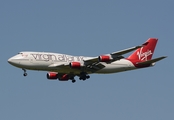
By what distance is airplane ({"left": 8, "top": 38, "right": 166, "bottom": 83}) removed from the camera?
77438 millimetres

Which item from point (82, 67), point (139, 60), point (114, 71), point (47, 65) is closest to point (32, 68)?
point (47, 65)

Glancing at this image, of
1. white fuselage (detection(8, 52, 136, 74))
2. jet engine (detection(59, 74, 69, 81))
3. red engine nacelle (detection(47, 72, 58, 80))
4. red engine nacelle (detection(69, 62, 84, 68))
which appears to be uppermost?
white fuselage (detection(8, 52, 136, 74))

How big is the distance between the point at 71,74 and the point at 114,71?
749cm

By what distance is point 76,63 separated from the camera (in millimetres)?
78812

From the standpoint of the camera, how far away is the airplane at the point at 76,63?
77438mm

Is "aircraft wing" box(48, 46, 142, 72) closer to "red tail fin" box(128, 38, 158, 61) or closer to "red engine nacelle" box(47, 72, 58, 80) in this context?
"red engine nacelle" box(47, 72, 58, 80)

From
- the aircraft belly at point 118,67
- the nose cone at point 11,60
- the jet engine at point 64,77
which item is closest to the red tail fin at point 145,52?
the aircraft belly at point 118,67

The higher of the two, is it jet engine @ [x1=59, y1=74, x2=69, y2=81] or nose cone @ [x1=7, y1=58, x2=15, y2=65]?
nose cone @ [x1=7, y1=58, x2=15, y2=65]

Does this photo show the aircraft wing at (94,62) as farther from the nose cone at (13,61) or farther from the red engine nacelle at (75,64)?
the nose cone at (13,61)

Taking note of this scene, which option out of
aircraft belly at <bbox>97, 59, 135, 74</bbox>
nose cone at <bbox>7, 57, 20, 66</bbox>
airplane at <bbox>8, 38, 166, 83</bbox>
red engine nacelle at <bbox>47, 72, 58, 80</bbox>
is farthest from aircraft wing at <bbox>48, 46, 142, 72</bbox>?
red engine nacelle at <bbox>47, 72, 58, 80</bbox>

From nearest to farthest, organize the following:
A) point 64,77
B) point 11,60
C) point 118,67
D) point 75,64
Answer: point 11,60 → point 75,64 → point 118,67 → point 64,77

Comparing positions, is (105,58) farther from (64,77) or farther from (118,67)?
(64,77)

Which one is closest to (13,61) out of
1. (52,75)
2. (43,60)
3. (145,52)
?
(43,60)

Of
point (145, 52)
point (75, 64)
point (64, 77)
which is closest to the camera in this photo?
point (75, 64)
